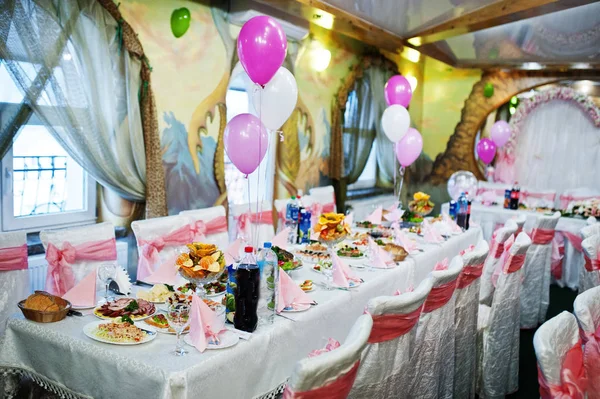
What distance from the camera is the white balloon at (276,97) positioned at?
3.47 m

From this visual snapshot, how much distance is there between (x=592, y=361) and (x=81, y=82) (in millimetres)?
3534

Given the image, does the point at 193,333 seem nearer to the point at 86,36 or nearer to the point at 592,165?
the point at 86,36

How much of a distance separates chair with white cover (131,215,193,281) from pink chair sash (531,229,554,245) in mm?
2807

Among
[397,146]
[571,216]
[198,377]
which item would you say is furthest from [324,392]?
[571,216]

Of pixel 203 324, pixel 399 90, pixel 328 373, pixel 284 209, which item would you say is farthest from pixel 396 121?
pixel 328 373

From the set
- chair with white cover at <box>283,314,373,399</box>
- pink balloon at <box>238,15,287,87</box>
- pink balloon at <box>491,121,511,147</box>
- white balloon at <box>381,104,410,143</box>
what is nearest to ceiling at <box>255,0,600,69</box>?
pink balloon at <box>491,121,511,147</box>

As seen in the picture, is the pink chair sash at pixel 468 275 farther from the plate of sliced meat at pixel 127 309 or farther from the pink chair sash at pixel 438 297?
the plate of sliced meat at pixel 127 309

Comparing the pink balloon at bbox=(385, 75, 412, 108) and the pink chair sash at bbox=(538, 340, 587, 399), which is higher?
the pink balloon at bbox=(385, 75, 412, 108)

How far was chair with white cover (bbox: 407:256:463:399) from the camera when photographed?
7.31ft

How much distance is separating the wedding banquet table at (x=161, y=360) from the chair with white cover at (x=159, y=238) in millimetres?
810

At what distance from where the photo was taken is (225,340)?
180 centimetres

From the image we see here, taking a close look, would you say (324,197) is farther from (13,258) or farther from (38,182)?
(13,258)

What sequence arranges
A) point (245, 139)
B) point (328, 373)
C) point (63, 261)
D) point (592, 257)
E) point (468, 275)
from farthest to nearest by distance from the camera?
1. point (245, 139)
2. point (592, 257)
3. point (468, 275)
4. point (63, 261)
5. point (328, 373)

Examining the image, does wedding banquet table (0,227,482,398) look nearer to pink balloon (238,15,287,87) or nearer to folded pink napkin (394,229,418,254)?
folded pink napkin (394,229,418,254)
